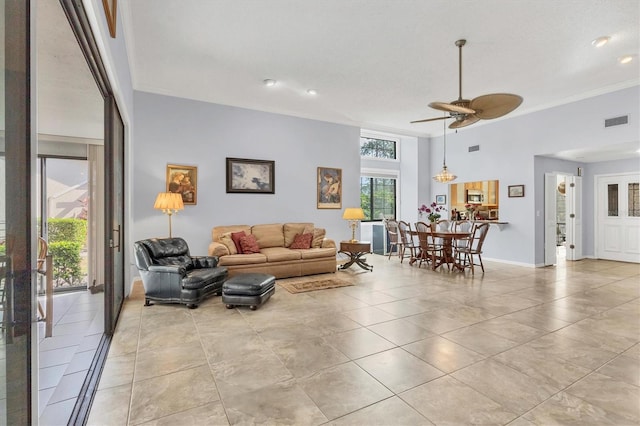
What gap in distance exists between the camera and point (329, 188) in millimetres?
7324

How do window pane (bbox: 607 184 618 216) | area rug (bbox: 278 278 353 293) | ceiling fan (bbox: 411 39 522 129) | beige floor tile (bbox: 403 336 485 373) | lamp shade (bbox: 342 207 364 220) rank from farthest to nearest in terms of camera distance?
window pane (bbox: 607 184 618 216)
lamp shade (bbox: 342 207 364 220)
area rug (bbox: 278 278 353 293)
ceiling fan (bbox: 411 39 522 129)
beige floor tile (bbox: 403 336 485 373)

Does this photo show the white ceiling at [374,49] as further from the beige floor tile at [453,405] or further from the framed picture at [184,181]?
the beige floor tile at [453,405]

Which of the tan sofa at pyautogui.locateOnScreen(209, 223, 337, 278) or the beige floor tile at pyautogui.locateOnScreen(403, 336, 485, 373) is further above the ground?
the tan sofa at pyautogui.locateOnScreen(209, 223, 337, 278)

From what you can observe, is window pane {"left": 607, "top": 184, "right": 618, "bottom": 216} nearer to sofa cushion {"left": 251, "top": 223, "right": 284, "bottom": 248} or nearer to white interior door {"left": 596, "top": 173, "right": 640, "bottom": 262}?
white interior door {"left": 596, "top": 173, "right": 640, "bottom": 262}

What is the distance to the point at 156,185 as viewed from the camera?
5.65m

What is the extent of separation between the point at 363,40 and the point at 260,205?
12.0ft

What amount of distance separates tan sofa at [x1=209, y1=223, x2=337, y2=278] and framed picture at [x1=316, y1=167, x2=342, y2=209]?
820 mm

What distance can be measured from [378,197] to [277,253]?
4.58 m

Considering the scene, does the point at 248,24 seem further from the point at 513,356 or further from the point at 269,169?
the point at 513,356

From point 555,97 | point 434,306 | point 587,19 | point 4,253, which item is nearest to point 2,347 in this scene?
point 4,253

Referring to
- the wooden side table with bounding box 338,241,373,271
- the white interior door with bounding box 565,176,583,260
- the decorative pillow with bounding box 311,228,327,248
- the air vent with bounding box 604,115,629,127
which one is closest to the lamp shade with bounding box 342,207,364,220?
the wooden side table with bounding box 338,241,373,271

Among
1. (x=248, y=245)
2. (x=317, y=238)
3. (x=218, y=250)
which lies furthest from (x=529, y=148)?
(x=218, y=250)

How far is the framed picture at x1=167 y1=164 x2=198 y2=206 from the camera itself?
5.74 metres

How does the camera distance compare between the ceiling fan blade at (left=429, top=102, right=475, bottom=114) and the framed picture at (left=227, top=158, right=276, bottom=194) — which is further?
the framed picture at (left=227, top=158, right=276, bottom=194)
